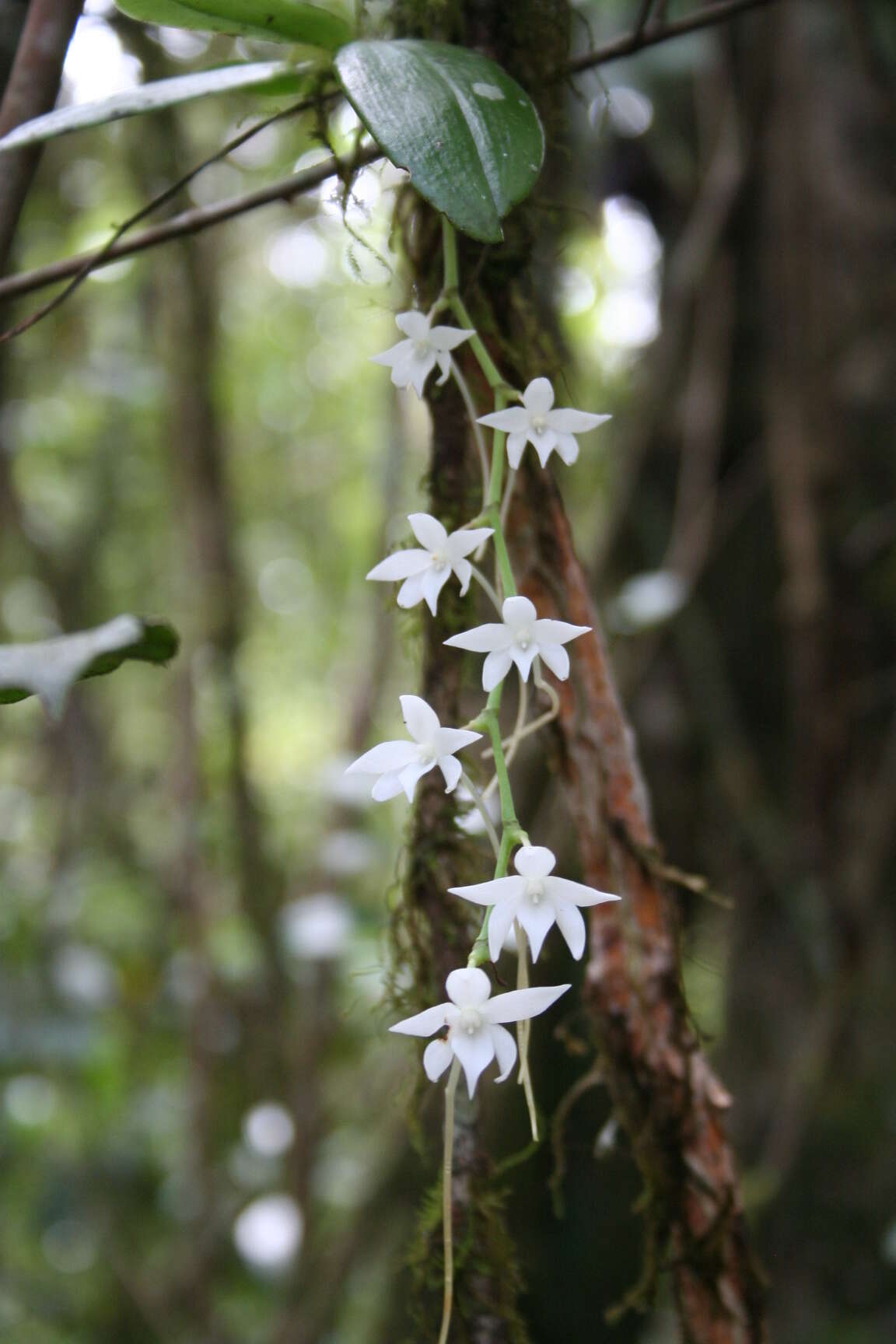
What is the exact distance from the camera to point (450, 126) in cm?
42

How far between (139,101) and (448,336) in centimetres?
18

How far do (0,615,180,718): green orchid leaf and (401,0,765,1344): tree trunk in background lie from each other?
0.52 ft

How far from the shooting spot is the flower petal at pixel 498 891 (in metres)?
0.36

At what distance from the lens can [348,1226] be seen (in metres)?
1.24

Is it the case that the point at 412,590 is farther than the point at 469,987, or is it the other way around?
the point at 412,590

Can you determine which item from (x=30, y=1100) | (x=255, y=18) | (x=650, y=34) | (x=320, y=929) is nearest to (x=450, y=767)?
(x=255, y=18)

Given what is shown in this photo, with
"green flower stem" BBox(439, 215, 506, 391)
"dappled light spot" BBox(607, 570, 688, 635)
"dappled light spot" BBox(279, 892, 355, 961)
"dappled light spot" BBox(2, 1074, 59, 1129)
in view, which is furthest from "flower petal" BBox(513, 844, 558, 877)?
"dappled light spot" BBox(2, 1074, 59, 1129)

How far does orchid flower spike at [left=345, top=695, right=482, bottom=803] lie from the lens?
0.39 m

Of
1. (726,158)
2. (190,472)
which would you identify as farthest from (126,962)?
(726,158)

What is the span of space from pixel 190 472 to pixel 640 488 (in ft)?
→ 2.08

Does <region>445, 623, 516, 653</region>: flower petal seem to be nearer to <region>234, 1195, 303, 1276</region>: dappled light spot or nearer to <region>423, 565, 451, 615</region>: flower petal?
<region>423, 565, 451, 615</region>: flower petal

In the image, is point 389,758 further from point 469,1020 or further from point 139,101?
point 139,101

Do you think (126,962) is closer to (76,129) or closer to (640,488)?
(640,488)

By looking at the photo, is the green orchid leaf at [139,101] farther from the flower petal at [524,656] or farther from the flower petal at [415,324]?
the flower petal at [524,656]
